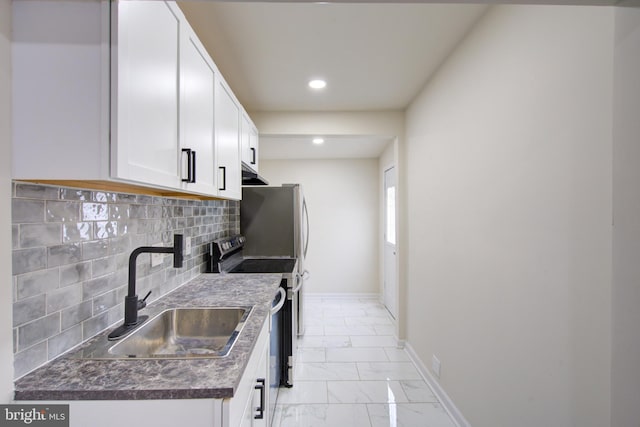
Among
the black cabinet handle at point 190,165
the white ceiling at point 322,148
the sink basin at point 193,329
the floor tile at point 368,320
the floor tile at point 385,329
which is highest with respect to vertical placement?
the white ceiling at point 322,148

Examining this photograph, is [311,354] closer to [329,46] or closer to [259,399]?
[259,399]

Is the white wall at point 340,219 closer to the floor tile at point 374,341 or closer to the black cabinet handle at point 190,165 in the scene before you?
the floor tile at point 374,341

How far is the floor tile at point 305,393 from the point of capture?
226 cm

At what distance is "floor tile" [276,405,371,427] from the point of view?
202 cm

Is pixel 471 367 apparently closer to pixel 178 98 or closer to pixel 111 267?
pixel 111 267

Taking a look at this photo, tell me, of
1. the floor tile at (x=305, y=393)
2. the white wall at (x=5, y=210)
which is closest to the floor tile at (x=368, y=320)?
the floor tile at (x=305, y=393)

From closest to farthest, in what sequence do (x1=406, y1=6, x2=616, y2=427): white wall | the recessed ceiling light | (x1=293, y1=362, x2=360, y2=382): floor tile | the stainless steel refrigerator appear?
(x1=406, y1=6, x2=616, y2=427): white wall
the recessed ceiling light
(x1=293, y1=362, x2=360, y2=382): floor tile
the stainless steel refrigerator

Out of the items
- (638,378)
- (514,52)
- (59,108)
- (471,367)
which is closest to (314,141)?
(514,52)

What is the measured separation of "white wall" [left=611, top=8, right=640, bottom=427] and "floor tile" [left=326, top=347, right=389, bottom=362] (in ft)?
7.53

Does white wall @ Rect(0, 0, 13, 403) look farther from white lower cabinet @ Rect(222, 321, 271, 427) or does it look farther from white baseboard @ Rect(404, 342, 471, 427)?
white baseboard @ Rect(404, 342, 471, 427)

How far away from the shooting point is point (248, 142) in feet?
8.29

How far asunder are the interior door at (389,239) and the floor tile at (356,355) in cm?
118

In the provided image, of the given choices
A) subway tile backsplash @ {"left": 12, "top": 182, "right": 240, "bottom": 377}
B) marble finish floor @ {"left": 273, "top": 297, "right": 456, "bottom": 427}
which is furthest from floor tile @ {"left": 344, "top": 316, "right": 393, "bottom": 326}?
subway tile backsplash @ {"left": 12, "top": 182, "right": 240, "bottom": 377}

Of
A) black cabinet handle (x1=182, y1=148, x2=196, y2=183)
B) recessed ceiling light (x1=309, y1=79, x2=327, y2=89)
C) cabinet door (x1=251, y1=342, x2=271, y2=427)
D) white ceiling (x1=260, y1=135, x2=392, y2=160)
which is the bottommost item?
cabinet door (x1=251, y1=342, x2=271, y2=427)
